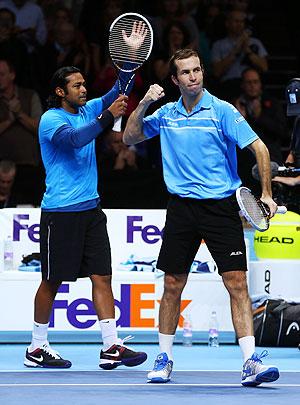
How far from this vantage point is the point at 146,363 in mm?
9250

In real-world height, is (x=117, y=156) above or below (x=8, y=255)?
above

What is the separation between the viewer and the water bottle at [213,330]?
1037 centimetres

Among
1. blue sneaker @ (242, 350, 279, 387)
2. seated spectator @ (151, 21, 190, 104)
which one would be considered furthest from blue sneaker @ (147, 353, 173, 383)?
seated spectator @ (151, 21, 190, 104)

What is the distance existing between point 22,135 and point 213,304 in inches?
159

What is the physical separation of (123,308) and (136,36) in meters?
2.60

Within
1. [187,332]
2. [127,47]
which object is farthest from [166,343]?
[187,332]

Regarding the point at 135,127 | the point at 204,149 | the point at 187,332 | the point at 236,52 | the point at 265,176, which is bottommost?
the point at 187,332

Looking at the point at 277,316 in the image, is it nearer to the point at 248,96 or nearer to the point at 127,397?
the point at 127,397

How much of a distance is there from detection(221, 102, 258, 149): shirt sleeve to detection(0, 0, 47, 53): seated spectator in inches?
279

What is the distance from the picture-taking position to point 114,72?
14.2 metres

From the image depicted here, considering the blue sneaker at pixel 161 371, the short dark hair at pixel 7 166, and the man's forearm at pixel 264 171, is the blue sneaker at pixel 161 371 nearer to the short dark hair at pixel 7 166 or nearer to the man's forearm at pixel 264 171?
the man's forearm at pixel 264 171

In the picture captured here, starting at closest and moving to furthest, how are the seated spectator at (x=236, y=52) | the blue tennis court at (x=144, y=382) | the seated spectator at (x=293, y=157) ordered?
the blue tennis court at (x=144, y=382)
the seated spectator at (x=293, y=157)
the seated spectator at (x=236, y=52)

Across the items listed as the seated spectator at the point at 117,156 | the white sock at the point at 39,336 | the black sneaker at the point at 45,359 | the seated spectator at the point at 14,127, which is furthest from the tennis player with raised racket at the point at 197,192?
the seated spectator at the point at 14,127

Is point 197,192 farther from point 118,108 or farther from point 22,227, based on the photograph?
point 22,227
